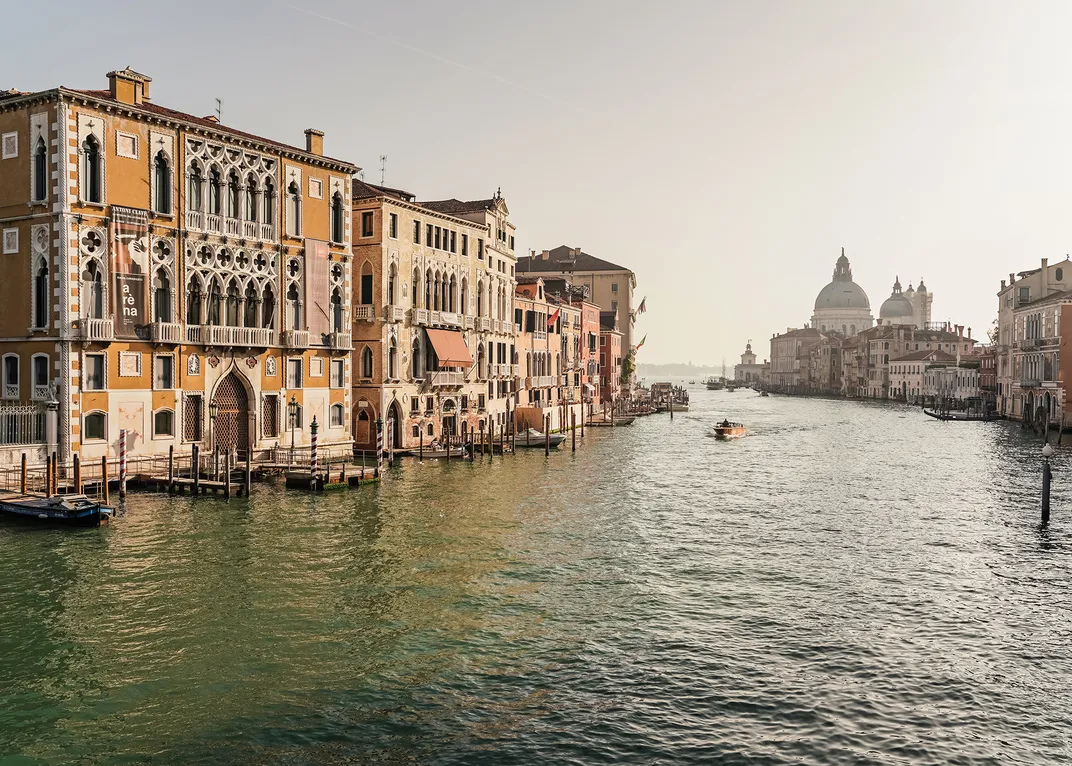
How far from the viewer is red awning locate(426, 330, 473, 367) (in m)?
44.4

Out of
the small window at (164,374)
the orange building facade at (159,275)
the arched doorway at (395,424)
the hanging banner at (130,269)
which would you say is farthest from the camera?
the arched doorway at (395,424)

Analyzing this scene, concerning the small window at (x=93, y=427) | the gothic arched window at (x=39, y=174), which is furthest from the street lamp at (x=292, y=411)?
the gothic arched window at (x=39, y=174)

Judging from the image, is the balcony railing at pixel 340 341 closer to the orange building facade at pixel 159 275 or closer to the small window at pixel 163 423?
the orange building facade at pixel 159 275

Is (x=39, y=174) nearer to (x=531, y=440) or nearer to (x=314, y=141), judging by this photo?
(x=314, y=141)

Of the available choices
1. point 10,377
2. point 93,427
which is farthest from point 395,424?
point 10,377

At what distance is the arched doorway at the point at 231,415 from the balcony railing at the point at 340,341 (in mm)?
4697

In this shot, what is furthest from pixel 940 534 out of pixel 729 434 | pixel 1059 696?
pixel 729 434

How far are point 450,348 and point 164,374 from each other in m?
17.0

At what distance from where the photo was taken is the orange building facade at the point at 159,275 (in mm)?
27781

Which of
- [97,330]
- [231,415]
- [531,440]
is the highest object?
[97,330]

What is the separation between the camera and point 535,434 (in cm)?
5066

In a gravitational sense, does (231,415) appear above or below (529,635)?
above

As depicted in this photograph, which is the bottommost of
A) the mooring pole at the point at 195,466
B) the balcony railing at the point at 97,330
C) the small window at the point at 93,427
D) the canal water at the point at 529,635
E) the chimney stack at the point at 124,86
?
the canal water at the point at 529,635

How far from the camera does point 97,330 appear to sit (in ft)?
92.3
